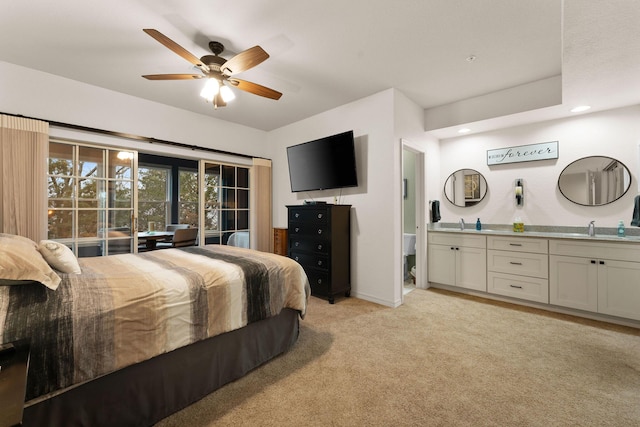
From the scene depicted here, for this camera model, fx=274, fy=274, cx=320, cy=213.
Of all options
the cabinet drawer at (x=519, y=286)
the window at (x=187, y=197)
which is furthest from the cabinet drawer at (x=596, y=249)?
the window at (x=187, y=197)

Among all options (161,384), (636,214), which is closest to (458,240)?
(636,214)

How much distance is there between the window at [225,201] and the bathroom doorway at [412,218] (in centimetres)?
270

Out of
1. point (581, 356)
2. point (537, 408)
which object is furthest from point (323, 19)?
point (581, 356)

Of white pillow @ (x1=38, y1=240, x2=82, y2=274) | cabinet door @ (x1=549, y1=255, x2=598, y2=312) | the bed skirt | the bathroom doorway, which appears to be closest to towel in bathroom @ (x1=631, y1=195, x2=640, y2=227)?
cabinet door @ (x1=549, y1=255, x2=598, y2=312)

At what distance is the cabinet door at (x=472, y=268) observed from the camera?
12.0 feet

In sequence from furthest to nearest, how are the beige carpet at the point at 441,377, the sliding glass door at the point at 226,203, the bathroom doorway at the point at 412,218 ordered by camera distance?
1. the sliding glass door at the point at 226,203
2. the bathroom doorway at the point at 412,218
3. the beige carpet at the point at 441,377

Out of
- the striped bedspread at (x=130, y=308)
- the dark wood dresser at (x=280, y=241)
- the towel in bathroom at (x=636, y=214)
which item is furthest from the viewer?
the dark wood dresser at (x=280, y=241)

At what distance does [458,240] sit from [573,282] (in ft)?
4.10

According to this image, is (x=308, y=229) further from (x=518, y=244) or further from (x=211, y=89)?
(x=518, y=244)

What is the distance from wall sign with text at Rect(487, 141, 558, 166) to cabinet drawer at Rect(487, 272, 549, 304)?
158 centimetres

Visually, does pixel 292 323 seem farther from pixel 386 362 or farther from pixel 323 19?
pixel 323 19

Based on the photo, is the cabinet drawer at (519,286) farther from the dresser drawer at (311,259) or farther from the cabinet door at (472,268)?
the dresser drawer at (311,259)

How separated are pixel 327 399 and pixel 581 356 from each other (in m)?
2.12

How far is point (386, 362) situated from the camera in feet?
7.00
